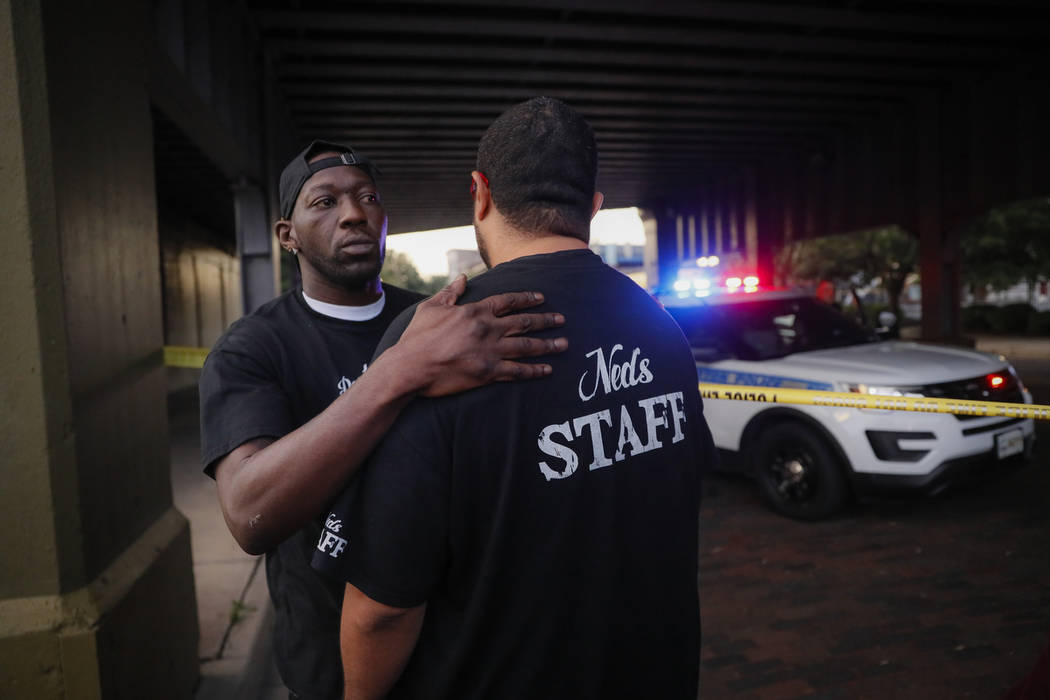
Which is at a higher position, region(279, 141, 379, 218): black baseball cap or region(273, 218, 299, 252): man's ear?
region(279, 141, 379, 218): black baseball cap

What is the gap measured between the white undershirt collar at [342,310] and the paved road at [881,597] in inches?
92.1

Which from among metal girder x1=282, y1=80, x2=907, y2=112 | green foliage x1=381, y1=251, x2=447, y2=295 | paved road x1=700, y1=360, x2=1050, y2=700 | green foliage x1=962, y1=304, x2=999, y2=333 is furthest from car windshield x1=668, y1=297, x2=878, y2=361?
green foliage x1=381, y1=251, x2=447, y2=295

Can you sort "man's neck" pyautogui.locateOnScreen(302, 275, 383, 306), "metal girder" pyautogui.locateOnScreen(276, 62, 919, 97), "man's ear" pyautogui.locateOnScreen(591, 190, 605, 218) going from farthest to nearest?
"metal girder" pyautogui.locateOnScreen(276, 62, 919, 97)
"man's neck" pyautogui.locateOnScreen(302, 275, 383, 306)
"man's ear" pyautogui.locateOnScreen(591, 190, 605, 218)

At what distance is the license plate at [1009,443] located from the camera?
195 inches

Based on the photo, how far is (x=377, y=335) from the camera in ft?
7.10

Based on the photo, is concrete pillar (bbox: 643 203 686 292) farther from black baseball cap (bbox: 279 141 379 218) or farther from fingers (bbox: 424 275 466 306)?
fingers (bbox: 424 275 466 306)

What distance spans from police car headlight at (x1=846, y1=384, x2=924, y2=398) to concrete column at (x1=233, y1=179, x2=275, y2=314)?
6.51 m

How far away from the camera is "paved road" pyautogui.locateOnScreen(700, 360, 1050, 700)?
3256 mm

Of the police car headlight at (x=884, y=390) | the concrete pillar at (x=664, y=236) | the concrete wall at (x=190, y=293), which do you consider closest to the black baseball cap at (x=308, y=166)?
the police car headlight at (x=884, y=390)

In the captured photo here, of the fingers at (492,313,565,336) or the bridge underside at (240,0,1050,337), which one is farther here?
the bridge underside at (240,0,1050,337)

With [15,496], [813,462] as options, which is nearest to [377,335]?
[15,496]

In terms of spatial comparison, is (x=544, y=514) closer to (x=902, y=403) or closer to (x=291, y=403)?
(x=291, y=403)

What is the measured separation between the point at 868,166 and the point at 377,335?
15.3 meters

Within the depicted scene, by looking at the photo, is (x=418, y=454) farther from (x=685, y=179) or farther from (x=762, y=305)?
(x=685, y=179)
